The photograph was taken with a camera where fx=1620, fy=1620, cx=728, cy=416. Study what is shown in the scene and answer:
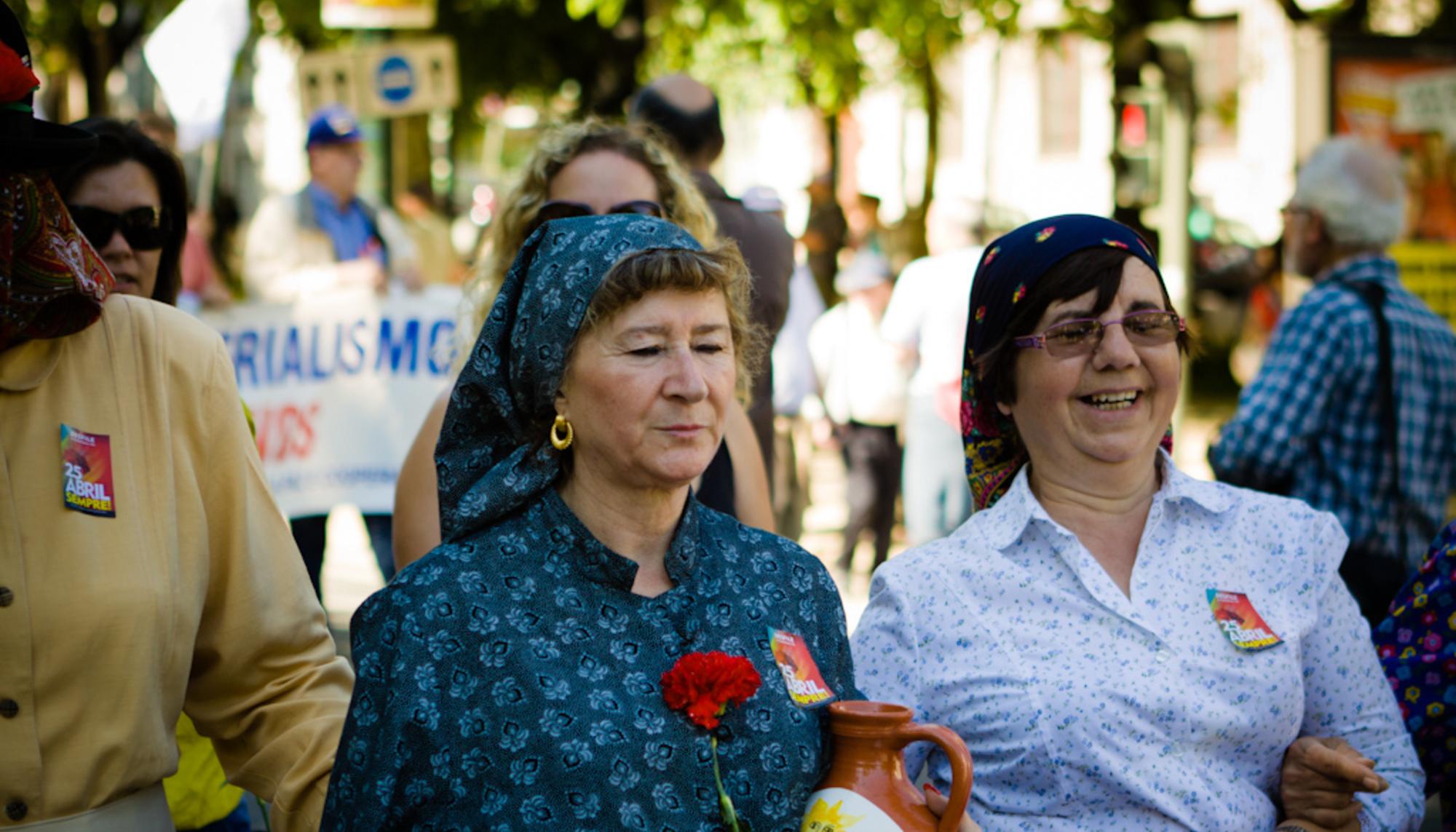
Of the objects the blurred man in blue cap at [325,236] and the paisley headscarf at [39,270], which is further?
the blurred man in blue cap at [325,236]

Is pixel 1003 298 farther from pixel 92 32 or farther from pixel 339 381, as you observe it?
pixel 92 32

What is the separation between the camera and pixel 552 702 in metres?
2.40

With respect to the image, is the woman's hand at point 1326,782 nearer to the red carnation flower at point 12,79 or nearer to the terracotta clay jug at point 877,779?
the terracotta clay jug at point 877,779

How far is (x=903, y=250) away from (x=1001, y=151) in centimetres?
2472

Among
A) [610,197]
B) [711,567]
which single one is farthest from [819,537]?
[711,567]

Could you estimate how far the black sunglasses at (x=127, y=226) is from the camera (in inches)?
151

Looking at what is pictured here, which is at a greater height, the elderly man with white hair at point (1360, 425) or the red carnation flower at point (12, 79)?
the red carnation flower at point (12, 79)

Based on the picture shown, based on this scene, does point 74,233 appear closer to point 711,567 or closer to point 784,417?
point 711,567

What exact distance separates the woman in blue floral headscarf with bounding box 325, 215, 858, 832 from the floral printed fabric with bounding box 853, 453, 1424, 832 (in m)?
0.35

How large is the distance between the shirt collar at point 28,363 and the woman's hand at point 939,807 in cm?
155

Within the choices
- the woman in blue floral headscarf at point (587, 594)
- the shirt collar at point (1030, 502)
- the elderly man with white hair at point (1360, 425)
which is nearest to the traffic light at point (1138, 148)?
the elderly man with white hair at point (1360, 425)

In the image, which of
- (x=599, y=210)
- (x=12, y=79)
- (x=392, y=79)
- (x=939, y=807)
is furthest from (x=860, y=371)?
(x=12, y=79)

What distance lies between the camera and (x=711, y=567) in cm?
266

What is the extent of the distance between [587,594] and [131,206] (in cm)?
199
